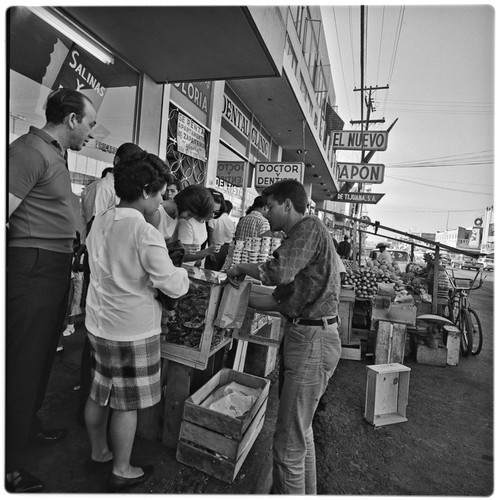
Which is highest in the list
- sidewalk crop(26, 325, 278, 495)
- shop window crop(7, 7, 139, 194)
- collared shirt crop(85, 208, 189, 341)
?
shop window crop(7, 7, 139, 194)

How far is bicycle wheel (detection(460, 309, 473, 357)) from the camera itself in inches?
207

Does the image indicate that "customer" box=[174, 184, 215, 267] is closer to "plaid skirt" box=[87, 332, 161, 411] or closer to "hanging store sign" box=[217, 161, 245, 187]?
"plaid skirt" box=[87, 332, 161, 411]

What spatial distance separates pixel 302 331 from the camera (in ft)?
6.03

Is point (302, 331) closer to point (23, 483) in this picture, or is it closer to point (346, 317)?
point (23, 483)

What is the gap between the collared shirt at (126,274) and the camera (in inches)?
67.4

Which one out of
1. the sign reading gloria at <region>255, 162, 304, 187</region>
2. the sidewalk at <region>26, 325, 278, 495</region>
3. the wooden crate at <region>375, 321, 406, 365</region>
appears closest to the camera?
the sidewalk at <region>26, 325, 278, 495</region>

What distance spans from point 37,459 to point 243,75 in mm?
4054

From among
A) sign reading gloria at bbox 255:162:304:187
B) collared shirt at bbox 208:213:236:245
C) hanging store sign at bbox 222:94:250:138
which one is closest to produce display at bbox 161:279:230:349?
collared shirt at bbox 208:213:236:245

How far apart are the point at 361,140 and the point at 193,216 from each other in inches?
323

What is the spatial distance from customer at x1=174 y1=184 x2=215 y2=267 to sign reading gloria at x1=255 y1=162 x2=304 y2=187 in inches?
196

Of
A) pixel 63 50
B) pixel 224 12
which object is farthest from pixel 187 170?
pixel 224 12

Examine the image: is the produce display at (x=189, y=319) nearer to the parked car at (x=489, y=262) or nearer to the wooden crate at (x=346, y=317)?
the parked car at (x=489, y=262)

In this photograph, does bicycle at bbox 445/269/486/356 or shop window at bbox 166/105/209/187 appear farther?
shop window at bbox 166/105/209/187

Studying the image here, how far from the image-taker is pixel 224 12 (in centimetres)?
281
